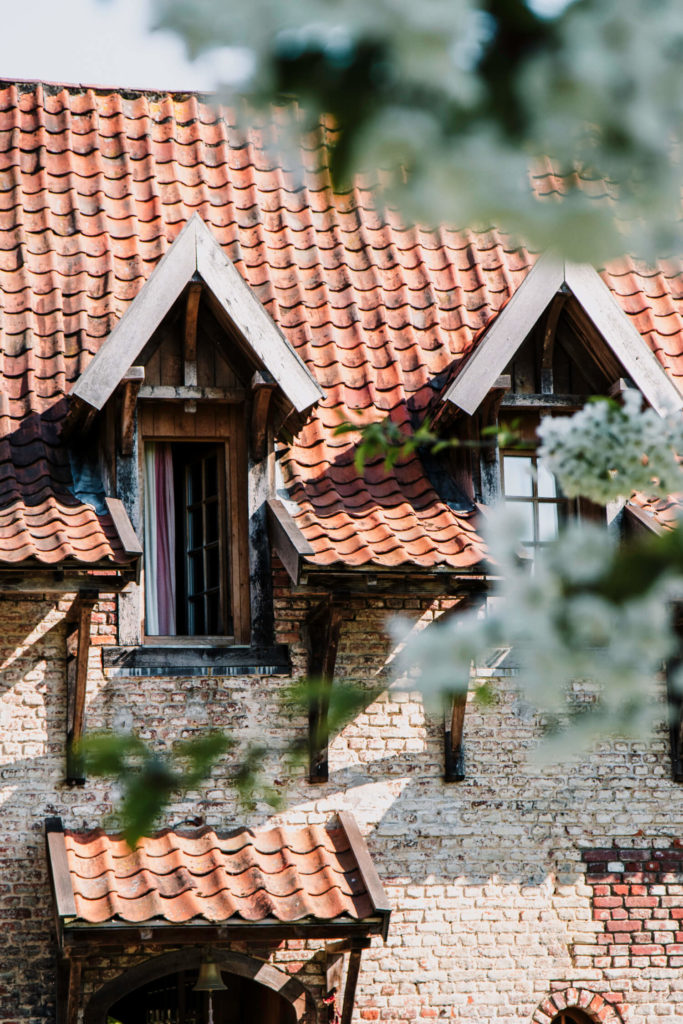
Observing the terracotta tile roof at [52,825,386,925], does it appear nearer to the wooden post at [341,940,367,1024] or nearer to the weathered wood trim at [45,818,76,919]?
the weathered wood trim at [45,818,76,919]

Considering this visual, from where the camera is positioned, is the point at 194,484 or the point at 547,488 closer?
the point at 194,484

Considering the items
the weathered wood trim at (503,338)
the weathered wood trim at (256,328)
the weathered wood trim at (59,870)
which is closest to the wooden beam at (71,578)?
the weathered wood trim at (59,870)

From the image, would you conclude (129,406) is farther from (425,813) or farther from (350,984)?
(350,984)

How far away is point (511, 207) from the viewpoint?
1.20 m

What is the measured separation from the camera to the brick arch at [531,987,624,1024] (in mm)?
8500

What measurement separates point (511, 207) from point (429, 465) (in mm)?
8122

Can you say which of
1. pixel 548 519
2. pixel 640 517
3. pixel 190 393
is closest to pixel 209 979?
pixel 190 393

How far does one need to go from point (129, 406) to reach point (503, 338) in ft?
8.30

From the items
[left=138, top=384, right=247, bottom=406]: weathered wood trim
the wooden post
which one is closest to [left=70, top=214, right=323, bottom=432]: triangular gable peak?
[left=138, top=384, right=247, bottom=406]: weathered wood trim

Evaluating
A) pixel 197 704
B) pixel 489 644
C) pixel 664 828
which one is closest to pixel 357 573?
pixel 197 704

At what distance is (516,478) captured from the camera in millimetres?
9477

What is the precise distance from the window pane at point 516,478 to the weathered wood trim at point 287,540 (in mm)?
1772

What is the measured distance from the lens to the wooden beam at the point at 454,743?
856 cm

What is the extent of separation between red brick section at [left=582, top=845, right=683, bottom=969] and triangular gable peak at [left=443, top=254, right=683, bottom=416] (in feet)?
10.2
